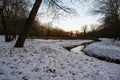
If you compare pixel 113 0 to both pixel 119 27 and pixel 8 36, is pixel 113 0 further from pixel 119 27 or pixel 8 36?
pixel 8 36

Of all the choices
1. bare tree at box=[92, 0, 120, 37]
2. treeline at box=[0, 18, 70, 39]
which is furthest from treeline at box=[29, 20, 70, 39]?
bare tree at box=[92, 0, 120, 37]

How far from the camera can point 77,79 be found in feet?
23.6

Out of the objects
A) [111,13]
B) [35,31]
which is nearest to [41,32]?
[35,31]

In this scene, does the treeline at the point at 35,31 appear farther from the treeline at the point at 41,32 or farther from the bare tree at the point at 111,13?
the bare tree at the point at 111,13

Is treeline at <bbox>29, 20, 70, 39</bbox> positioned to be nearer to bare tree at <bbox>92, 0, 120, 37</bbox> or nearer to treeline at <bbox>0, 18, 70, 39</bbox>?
treeline at <bbox>0, 18, 70, 39</bbox>

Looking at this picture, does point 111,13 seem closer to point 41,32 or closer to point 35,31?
point 35,31

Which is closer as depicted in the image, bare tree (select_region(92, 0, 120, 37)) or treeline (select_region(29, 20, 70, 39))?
bare tree (select_region(92, 0, 120, 37))

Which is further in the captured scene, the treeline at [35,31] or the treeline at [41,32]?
the treeline at [41,32]

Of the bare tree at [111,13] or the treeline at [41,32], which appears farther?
the treeline at [41,32]

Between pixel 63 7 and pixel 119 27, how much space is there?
654 inches

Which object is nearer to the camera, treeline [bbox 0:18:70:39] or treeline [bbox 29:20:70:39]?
treeline [bbox 0:18:70:39]

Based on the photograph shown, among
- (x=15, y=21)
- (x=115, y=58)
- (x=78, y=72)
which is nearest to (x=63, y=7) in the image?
(x=115, y=58)

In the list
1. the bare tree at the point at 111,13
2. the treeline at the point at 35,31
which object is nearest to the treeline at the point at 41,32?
the treeline at the point at 35,31

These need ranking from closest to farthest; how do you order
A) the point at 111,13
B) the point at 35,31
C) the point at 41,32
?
the point at 111,13
the point at 35,31
the point at 41,32
